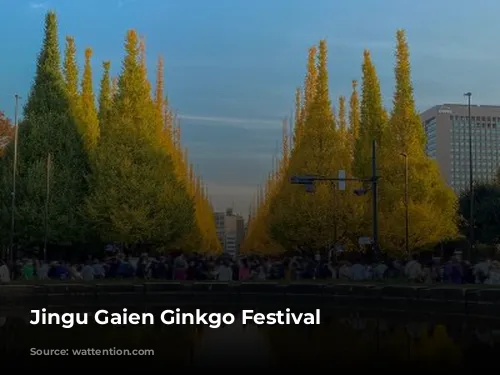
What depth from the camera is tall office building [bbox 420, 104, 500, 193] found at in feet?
572

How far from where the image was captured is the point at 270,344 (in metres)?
14.1

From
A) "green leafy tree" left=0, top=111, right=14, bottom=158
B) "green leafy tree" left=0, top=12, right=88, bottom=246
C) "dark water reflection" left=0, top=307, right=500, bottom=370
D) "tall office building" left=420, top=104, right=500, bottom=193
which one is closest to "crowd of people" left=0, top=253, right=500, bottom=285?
"dark water reflection" left=0, top=307, right=500, bottom=370

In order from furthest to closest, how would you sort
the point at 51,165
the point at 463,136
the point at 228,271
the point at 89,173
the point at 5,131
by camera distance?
the point at 463,136 → the point at 5,131 → the point at 89,173 → the point at 51,165 → the point at 228,271

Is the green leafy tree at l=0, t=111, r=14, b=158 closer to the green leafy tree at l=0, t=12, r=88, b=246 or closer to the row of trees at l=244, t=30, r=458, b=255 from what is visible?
the green leafy tree at l=0, t=12, r=88, b=246

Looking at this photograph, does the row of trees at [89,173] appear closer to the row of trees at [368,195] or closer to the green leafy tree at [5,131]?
the row of trees at [368,195]

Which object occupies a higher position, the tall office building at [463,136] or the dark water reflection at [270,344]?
the tall office building at [463,136]

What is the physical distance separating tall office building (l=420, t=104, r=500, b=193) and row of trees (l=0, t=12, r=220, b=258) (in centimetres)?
13846

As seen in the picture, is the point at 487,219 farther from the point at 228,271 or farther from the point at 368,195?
the point at 228,271

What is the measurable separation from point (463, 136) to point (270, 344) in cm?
17261

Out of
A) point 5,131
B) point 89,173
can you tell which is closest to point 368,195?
point 89,173

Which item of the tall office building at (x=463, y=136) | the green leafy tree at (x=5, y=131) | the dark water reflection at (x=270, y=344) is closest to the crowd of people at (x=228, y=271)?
the dark water reflection at (x=270, y=344)

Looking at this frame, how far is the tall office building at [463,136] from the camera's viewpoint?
17438 centimetres

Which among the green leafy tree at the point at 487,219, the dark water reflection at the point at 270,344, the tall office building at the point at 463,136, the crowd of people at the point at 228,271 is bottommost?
the dark water reflection at the point at 270,344

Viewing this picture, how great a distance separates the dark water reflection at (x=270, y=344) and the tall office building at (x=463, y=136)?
16194cm
